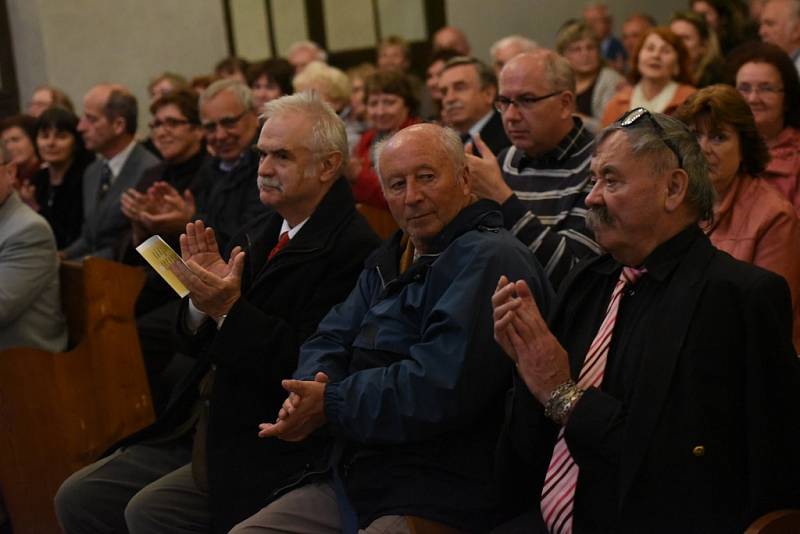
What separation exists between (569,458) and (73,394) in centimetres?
214

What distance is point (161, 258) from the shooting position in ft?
10.4

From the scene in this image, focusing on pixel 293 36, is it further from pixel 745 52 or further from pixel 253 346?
pixel 253 346

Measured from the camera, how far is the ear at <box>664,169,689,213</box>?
95.0 inches

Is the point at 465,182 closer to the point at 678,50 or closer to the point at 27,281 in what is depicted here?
the point at 27,281

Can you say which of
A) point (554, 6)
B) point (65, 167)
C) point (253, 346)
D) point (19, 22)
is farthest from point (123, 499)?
point (554, 6)

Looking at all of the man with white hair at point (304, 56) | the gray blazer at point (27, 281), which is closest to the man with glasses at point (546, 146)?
the gray blazer at point (27, 281)

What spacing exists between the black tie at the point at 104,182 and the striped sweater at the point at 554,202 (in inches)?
98.8

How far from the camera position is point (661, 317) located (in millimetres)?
2363

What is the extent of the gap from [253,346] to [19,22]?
6337mm

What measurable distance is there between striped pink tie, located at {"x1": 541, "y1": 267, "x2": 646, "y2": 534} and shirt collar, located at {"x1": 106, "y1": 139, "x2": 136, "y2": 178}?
12.5ft

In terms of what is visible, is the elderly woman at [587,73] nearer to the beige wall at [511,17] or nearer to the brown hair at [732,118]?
the beige wall at [511,17]

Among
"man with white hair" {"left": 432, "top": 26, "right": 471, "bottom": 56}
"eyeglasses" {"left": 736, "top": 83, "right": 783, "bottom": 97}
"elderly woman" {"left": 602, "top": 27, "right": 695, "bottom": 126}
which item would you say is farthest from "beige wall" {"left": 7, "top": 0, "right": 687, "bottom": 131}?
"eyeglasses" {"left": 736, "top": 83, "right": 783, "bottom": 97}

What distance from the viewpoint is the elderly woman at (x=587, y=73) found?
24.6ft

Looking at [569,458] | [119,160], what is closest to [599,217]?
[569,458]
